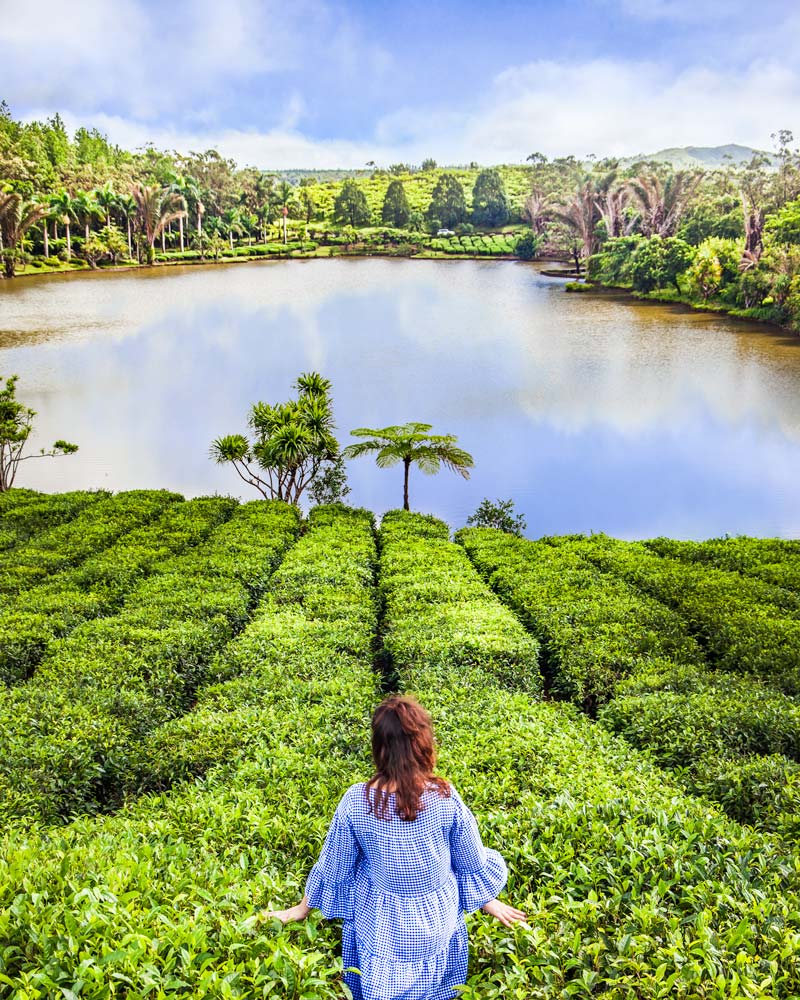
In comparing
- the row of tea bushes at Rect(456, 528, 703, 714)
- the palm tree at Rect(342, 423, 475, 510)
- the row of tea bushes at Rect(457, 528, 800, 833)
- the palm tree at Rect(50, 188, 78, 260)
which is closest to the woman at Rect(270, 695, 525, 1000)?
the row of tea bushes at Rect(457, 528, 800, 833)

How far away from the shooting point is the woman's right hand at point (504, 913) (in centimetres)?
263

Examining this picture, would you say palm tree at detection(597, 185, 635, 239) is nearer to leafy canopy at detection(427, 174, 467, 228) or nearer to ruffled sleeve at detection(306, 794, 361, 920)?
leafy canopy at detection(427, 174, 467, 228)

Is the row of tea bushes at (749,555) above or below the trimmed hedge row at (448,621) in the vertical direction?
below

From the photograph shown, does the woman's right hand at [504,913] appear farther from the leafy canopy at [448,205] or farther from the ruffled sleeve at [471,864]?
the leafy canopy at [448,205]

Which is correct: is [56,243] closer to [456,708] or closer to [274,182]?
[274,182]

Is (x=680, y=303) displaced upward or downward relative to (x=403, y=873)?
upward

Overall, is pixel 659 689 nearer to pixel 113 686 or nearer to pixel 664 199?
pixel 113 686

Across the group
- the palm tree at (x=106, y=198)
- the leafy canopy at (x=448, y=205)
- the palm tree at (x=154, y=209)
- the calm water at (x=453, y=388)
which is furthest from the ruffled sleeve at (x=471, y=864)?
the leafy canopy at (x=448, y=205)

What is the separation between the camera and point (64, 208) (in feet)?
156

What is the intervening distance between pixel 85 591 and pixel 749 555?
31.8ft

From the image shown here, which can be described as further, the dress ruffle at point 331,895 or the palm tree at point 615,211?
the palm tree at point 615,211

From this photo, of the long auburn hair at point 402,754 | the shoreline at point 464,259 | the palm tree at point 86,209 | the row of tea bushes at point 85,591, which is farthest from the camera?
the palm tree at point 86,209

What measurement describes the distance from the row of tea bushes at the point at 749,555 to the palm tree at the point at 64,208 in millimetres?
47031

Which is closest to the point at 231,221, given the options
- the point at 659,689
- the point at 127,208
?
the point at 127,208
